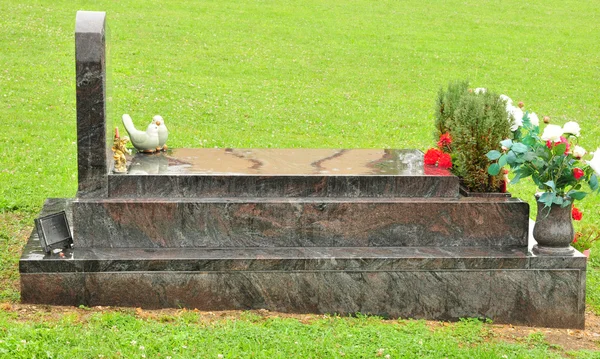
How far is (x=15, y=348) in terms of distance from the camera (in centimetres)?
571

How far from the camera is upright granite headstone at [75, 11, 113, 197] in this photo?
696 cm

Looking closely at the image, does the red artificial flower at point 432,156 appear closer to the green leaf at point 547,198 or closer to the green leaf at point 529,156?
the green leaf at point 529,156

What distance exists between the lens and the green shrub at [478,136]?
24.2 feet

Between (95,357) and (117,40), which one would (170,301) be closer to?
(95,357)

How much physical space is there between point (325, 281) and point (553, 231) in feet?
6.06

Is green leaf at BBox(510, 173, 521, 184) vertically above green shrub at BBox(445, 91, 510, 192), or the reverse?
green shrub at BBox(445, 91, 510, 192)

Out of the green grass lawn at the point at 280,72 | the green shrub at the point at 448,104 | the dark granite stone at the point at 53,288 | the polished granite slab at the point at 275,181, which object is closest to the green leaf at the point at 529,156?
the polished granite slab at the point at 275,181

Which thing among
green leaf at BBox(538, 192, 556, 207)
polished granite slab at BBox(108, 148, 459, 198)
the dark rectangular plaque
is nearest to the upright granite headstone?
polished granite slab at BBox(108, 148, 459, 198)

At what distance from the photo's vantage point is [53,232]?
23.1 feet

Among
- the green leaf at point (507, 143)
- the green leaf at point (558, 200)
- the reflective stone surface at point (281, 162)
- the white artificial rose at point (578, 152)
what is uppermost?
the green leaf at point (507, 143)

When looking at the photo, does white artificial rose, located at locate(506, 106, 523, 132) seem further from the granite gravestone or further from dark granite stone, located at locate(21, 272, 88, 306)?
dark granite stone, located at locate(21, 272, 88, 306)

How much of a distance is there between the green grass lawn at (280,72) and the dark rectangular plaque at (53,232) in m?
0.72

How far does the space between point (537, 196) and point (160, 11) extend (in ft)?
61.0

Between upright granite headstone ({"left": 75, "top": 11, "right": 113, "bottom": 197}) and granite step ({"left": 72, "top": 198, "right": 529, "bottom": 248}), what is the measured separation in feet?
0.58
